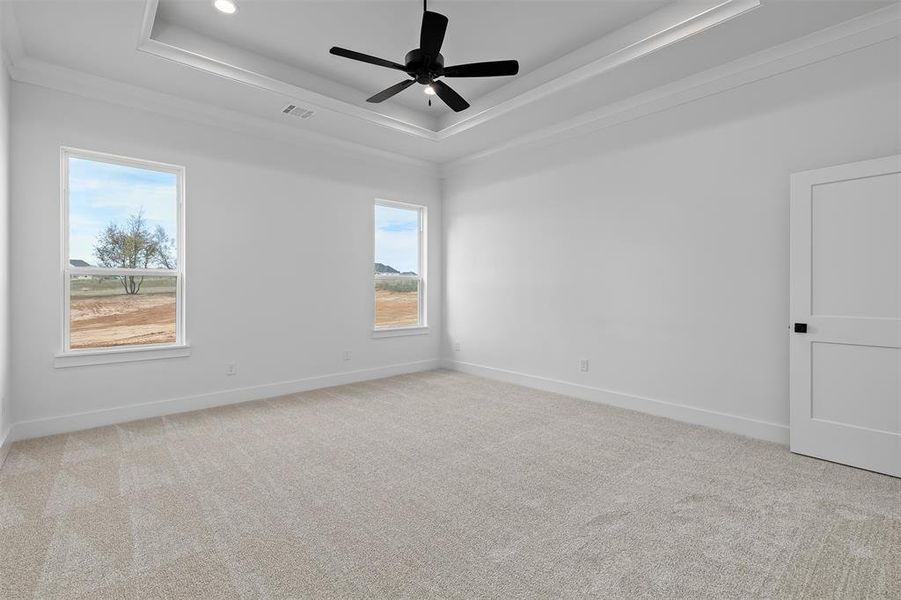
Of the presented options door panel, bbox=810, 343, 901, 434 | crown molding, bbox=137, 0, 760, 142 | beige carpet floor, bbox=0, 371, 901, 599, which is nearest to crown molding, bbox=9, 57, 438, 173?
crown molding, bbox=137, 0, 760, 142

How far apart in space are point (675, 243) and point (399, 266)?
3.42 m

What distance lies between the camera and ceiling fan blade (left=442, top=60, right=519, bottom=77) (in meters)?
2.96

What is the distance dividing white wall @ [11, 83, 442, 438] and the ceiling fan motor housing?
90.2 inches

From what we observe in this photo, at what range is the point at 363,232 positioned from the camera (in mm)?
5438

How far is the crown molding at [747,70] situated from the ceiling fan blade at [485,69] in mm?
1654

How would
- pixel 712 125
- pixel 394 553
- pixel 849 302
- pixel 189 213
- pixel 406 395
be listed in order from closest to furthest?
pixel 394 553 → pixel 849 302 → pixel 712 125 → pixel 189 213 → pixel 406 395

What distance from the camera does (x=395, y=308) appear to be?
19.4 ft

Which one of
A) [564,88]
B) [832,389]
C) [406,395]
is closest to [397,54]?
[564,88]

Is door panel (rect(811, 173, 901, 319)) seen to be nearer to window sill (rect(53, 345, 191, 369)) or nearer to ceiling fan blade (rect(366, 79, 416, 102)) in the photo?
ceiling fan blade (rect(366, 79, 416, 102))

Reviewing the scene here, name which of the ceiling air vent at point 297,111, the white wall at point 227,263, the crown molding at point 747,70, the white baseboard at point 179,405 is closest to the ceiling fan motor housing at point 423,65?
the ceiling air vent at point 297,111

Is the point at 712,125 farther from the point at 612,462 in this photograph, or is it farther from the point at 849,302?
the point at 612,462

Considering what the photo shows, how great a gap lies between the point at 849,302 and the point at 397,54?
393 centimetres

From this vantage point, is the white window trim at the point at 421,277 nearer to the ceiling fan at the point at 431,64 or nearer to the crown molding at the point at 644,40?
the crown molding at the point at 644,40

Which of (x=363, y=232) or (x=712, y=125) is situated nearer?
(x=712, y=125)
